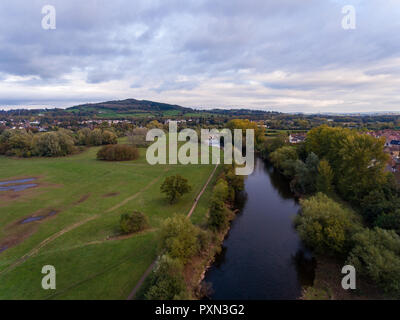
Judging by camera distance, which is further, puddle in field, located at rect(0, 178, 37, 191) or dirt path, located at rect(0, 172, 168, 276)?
puddle in field, located at rect(0, 178, 37, 191)

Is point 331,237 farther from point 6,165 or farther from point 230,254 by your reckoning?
point 6,165

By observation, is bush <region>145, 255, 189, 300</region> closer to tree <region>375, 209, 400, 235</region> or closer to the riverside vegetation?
the riverside vegetation

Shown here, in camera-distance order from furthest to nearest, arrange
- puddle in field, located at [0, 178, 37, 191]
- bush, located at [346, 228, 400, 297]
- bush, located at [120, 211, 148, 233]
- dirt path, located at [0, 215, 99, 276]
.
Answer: puddle in field, located at [0, 178, 37, 191] < bush, located at [120, 211, 148, 233] < dirt path, located at [0, 215, 99, 276] < bush, located at [346, 228, 400, 297]

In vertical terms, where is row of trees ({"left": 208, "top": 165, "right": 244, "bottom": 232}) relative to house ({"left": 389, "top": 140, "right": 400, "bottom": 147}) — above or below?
below

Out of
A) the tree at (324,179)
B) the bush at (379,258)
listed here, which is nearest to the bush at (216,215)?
the bush at (379,258)

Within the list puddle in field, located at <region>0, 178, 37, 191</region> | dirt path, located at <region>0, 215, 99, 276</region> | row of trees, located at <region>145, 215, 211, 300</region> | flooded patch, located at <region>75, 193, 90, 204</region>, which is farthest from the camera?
puddle in field, located at <region>0, 178, 37, 191</region>

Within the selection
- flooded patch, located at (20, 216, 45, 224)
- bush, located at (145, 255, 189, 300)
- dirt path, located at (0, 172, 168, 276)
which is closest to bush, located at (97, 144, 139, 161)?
dirt path, located at (0, 172, 168, 276)

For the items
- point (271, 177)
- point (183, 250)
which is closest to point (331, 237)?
point (183, 250)

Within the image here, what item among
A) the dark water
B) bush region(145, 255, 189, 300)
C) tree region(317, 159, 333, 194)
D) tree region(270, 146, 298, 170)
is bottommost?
the dark water
